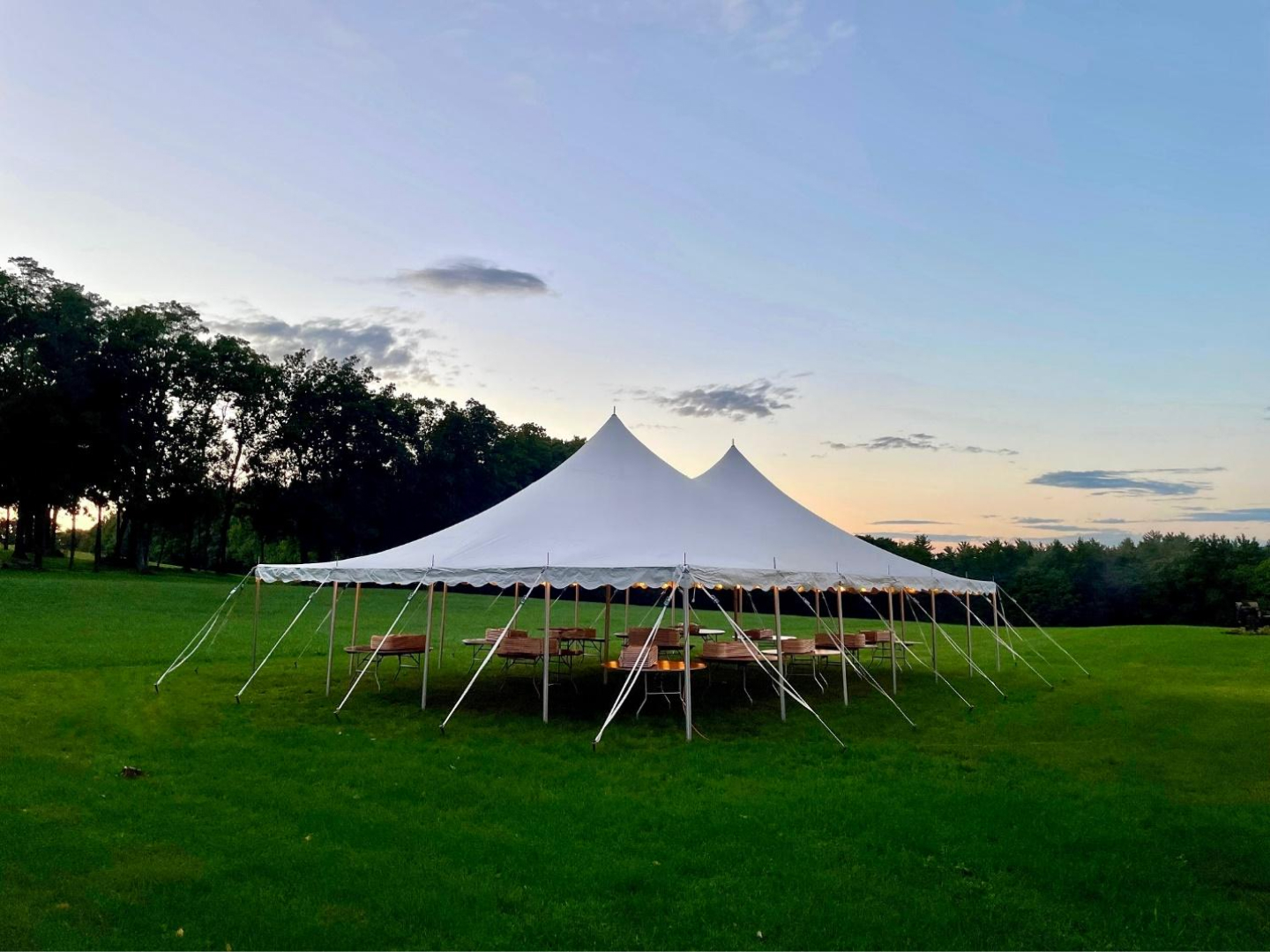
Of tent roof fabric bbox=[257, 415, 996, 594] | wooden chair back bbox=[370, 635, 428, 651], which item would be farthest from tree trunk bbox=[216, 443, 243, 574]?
wooden chair back bbox=[370, 635, 428, 651]

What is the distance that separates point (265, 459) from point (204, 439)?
328cm

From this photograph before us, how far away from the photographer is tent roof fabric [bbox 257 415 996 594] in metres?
9.48

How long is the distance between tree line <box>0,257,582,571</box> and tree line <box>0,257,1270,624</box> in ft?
0.22

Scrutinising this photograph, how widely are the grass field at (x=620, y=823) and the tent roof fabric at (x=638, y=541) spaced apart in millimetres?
1565

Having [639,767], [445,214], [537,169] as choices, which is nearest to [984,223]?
[537,169]

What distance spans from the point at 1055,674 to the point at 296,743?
1213 centimetres

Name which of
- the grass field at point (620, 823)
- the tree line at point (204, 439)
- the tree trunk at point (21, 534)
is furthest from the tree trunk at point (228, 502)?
the grass field at point (620, 823)

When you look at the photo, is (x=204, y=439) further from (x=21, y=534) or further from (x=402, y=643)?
(x=402, y=643)

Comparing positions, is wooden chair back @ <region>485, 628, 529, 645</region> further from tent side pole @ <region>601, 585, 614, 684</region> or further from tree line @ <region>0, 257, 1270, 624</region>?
tree line @ <region>0, 257, 1270, 624</region>

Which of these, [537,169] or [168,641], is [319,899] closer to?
[537,169]

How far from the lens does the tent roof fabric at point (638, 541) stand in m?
9.48

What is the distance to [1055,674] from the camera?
593 inches

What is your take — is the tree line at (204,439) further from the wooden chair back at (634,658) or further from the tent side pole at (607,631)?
the wooden chair back at (634,658)

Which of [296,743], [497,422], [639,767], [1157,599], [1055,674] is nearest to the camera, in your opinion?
[639,767]
